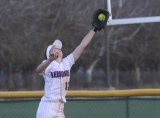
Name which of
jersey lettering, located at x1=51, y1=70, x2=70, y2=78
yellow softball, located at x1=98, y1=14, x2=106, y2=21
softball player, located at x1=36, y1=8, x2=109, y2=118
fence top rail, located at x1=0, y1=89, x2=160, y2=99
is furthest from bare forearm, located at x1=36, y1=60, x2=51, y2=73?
fence top rail, located at x1=0, y1=89, x2=160, y2=99

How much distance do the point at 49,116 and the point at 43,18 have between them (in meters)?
17.9

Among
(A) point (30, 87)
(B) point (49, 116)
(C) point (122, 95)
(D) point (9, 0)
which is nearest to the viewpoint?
(B) point (49, 116)

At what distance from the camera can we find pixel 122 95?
9758 mm

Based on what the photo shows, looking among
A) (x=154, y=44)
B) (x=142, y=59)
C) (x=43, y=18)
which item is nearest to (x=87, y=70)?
(x=142, y=59)

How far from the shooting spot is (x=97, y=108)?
1004 cm

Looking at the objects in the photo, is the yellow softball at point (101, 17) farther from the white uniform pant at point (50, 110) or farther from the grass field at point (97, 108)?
the grass field at point (97, 108)

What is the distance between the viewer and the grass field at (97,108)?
987 cm

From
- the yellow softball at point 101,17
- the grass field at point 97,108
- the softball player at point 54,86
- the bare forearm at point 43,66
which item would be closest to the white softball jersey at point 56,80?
the softball player at point 54,86

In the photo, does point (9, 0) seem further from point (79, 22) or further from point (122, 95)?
point (122, 95)

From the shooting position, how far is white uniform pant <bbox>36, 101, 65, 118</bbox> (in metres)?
8.08

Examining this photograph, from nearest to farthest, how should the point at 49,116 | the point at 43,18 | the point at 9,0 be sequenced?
1. the point at 49,116
2. the point at 9,0
3. the point at 43,18

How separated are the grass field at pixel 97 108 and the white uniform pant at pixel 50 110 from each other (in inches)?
73.1

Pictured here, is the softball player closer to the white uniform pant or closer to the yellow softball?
the white uniform pant

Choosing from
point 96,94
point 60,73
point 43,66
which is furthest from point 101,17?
point 96,94
